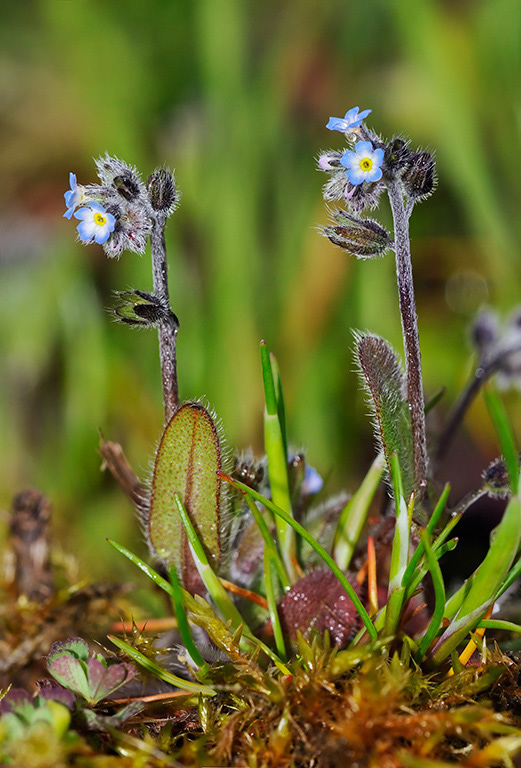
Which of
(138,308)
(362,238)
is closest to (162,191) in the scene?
(138,308)

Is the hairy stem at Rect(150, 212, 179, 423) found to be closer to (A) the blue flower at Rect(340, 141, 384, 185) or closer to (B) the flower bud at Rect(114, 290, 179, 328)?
(B) the flower bud at Rect(114, 290, 179, 328)

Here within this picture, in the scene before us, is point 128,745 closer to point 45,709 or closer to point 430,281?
point 45,709

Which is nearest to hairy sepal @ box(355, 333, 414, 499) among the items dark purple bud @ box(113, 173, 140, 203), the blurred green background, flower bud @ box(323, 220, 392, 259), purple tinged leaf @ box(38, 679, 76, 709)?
flower bud @ box(323, 220, 392, 259)

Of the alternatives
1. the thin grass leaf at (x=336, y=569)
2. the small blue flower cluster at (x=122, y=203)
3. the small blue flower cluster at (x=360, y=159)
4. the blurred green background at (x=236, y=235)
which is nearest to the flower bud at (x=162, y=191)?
the small blue flower cluster at (x=122, y=203)

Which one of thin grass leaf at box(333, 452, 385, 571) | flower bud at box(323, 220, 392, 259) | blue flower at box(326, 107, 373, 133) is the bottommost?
thin grass leaf at box(333, 452, 385, 571)

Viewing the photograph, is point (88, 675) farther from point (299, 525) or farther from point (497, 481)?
point (497, 481)

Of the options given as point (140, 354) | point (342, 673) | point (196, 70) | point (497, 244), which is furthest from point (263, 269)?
point (342, 673)
